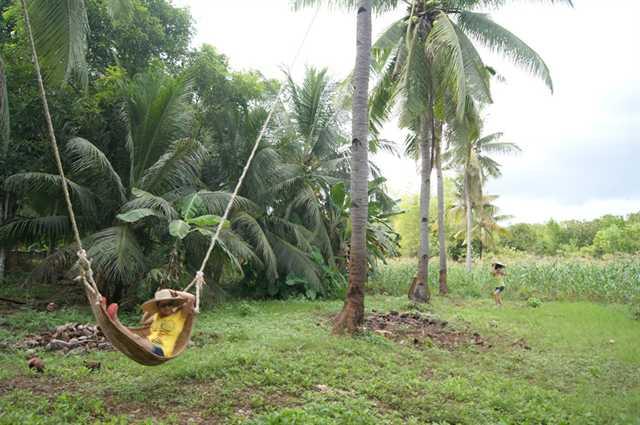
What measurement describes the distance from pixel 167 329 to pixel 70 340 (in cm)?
243

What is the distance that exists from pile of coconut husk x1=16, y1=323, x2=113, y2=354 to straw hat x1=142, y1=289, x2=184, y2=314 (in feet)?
6.20

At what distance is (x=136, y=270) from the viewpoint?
8375 millimetres

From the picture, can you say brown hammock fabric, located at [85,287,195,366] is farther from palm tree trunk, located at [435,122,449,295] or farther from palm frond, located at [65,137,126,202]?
palm tree trunk, located at [435,122,449,295]

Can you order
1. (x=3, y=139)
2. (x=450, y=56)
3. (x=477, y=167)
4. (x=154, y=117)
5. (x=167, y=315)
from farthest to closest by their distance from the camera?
(x=477, y=167)
(x=450, y=56)
(x=154, y=117)
(x=3, y=139)
(x=167, y=315)

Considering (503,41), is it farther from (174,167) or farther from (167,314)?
(167,314)

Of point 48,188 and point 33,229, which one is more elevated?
point 48,188

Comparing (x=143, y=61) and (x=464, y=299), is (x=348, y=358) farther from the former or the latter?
(x=143, y=61)

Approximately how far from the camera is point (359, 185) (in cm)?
692

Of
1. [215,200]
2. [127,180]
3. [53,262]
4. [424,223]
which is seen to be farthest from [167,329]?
[424,223]

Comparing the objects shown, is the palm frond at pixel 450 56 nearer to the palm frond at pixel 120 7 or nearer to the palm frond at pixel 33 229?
the palm frond at pixel 120 7

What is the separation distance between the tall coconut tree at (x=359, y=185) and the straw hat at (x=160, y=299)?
277cm

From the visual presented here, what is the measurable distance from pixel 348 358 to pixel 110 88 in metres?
7.98

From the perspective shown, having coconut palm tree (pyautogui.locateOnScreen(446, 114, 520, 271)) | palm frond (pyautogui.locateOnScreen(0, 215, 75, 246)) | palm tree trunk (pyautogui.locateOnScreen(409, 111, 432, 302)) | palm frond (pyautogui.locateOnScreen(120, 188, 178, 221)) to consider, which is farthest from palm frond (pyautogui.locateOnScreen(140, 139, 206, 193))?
coconut palm tree (pyautogui.locateOnScreen(446, 114, 520, 271))

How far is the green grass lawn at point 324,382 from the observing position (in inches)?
155
